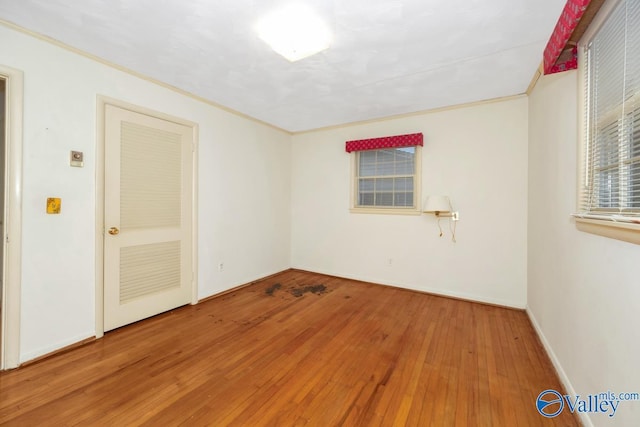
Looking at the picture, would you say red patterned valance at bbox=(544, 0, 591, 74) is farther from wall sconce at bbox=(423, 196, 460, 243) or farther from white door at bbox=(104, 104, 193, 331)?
white door at bbox=(104, 104, 193, 331)

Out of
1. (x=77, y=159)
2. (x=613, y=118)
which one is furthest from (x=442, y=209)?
(x=77, y=159)

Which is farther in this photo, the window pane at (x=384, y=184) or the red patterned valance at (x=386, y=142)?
the window pane at (x=384, y=184)

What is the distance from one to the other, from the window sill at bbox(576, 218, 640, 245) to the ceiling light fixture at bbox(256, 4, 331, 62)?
2258 millimetres

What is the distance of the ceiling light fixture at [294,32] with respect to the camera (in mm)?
1921

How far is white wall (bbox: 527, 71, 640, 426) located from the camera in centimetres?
121

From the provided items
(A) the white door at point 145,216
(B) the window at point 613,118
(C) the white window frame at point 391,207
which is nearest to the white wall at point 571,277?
(B) the window at point 613,118

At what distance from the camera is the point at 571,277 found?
185 centimetres

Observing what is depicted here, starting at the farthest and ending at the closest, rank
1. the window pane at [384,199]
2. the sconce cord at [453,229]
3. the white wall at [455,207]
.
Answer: the window pane at [384,199] → the sconce cord at [453,229] → the white wall at [455,207]

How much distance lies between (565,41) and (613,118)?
0.68 m

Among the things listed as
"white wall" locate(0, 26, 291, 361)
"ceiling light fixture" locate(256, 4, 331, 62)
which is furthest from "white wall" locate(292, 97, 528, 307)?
"white wall" locate(0, 26, 291, 361)

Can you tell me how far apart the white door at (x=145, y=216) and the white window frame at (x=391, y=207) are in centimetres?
261

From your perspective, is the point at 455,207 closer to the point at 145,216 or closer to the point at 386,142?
the point at 386,142

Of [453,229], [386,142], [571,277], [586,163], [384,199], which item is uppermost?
[386,142]

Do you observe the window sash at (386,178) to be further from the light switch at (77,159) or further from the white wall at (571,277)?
the light switch at (77,159)
